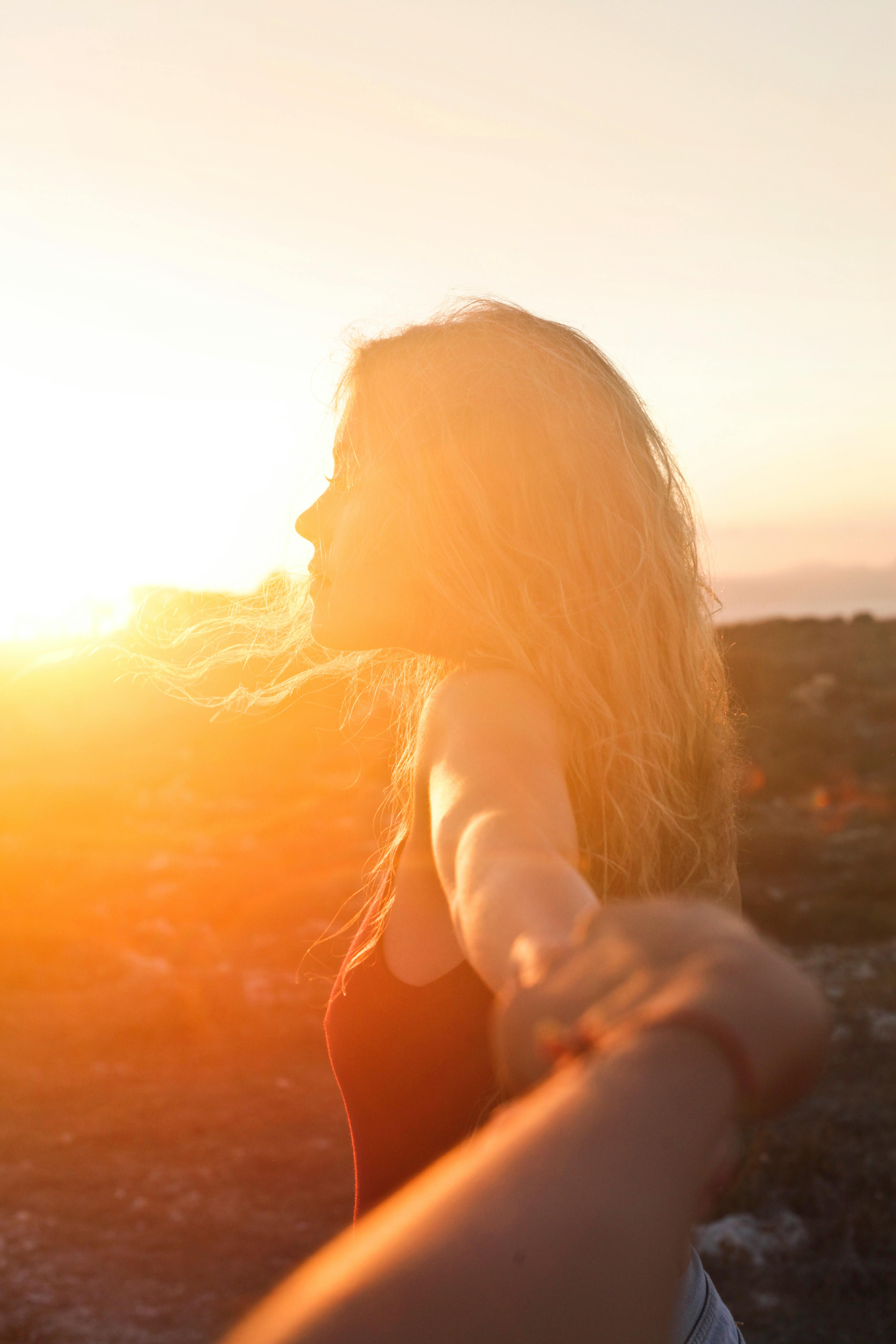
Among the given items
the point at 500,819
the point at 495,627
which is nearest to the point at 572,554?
the point at 495,627

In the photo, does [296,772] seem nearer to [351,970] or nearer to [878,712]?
[878,712]

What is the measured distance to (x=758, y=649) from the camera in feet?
101

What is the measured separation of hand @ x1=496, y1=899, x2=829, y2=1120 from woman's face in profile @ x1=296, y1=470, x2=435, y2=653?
103cm

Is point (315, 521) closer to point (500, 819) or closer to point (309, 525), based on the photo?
point (309, 525)

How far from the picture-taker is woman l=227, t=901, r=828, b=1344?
1.57 feet

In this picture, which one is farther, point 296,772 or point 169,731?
point 169,731

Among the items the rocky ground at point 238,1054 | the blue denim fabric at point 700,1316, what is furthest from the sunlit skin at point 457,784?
the rocky ground at point 238,1054

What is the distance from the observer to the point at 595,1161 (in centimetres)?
52

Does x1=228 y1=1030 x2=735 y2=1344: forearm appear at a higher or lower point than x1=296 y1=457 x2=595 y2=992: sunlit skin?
lower

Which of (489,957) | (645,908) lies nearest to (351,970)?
(489,957)

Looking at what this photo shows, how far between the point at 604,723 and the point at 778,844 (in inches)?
561

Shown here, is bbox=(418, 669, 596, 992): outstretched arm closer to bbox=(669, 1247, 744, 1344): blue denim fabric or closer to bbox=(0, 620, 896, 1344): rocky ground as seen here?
bbox=(669, 1247, 744, 1344): blue denim fabric

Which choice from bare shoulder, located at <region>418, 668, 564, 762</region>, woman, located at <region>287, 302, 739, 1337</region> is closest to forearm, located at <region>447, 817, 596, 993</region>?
bare shoulder, located at <region>418, 668, 564, 762</region>

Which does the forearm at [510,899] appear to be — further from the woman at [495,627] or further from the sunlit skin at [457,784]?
the woman at [495,627]
